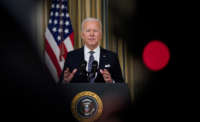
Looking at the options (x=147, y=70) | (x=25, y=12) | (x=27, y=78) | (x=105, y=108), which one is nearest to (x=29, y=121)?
(x=27, y=78)

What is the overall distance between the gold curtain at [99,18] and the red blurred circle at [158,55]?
30 cm

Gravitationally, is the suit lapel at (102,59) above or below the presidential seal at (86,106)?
above

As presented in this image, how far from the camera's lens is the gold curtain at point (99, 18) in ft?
9.36

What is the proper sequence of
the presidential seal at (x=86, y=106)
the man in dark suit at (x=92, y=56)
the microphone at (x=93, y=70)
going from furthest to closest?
the man in dark suit at (x=92, y=56) → the microphone at (x=93, y=70) → the presidential seal at (x=86, y=106)

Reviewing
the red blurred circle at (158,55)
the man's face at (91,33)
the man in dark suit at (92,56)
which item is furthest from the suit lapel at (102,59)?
the red blurred circle at (158,55)

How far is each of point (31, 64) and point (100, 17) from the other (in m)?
1.05

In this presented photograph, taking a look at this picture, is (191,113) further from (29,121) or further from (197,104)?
(29,121)

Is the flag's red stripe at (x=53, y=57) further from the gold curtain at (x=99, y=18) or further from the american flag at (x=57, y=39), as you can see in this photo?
the gold curtain at (x=99, y=18)

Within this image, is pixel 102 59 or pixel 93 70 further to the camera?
pixel 102 59

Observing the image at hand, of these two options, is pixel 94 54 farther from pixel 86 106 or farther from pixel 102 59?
pixel 86 106

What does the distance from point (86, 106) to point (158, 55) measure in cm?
164

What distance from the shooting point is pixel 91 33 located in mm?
2291

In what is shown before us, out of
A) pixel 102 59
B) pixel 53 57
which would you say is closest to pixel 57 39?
pixel 53 57

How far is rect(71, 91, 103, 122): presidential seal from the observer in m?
1.68
